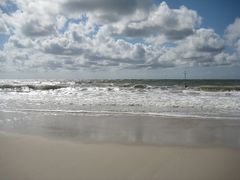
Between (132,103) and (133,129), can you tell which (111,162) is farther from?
(132,103)

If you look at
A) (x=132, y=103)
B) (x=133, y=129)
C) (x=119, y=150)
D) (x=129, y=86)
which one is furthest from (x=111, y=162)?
(x=129, y=86)

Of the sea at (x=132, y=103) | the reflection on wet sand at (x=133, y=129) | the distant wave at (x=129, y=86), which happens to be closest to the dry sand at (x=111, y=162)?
the reflection on wet sand at (x=133, y=129)

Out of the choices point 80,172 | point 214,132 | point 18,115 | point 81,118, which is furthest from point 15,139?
point 214,132

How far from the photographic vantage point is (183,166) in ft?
16.1

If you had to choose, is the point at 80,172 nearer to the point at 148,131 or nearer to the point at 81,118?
the point at 148,131

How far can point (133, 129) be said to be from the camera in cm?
866

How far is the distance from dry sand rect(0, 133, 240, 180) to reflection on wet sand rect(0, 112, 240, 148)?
79 centimetres

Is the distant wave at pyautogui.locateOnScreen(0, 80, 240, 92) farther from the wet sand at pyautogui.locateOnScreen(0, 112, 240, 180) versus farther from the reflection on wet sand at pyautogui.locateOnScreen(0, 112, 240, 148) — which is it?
the wet sand at pyautogui.locateOnScreen(0, 112, 240, 180)

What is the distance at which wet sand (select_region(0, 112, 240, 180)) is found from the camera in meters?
4.55

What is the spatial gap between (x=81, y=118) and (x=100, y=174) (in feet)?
21.7

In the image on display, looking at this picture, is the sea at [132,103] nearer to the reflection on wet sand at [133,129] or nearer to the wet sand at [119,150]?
the reflection on wet sand at [133,129]

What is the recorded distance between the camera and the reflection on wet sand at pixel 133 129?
7.11 metres

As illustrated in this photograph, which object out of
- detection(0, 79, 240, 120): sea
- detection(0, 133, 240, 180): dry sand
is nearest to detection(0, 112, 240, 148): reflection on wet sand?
detection(0, 133, 240, 180): dry sand

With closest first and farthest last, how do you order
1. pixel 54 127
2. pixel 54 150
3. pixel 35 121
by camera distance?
pixel 54 150 → pixel 54 127 → pixel 35 121
